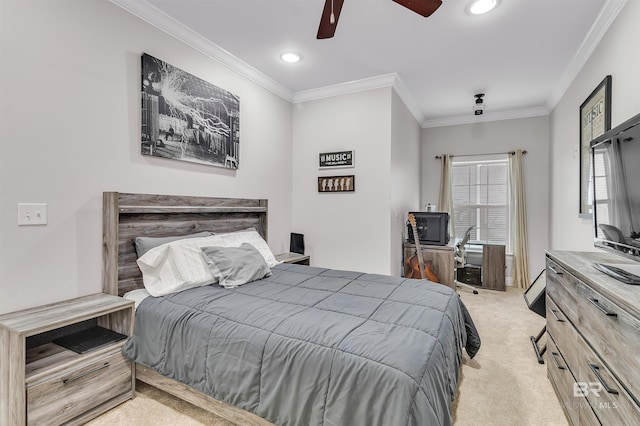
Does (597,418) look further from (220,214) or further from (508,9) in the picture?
(220,214)

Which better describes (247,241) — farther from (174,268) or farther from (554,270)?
(554,270)

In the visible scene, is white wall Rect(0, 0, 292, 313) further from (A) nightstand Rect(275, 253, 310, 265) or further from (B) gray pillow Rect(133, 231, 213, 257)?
(A) nightstand Rect(275, 253, 310, 265)

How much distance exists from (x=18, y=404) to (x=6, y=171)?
1.17 meters

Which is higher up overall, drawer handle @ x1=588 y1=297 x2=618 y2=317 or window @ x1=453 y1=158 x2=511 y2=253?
window @ x1=453 y1=158 x2=511 y2=253

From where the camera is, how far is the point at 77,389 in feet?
5.40

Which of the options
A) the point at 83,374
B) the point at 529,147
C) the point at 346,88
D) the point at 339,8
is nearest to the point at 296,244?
the point at 346,88

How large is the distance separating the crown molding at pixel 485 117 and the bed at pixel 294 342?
3666mm

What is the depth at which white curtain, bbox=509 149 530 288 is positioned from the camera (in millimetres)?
4566

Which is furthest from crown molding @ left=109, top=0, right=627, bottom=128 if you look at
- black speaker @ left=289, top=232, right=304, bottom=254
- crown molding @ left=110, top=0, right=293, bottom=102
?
black speaker @ left=289, top=232, right=304, bottom=254

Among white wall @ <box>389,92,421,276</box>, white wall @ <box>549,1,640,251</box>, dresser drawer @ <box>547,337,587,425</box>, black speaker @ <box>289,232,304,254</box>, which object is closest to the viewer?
dresser drawer @ <box>547,337,587,425</box>

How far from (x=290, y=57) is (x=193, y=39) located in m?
0.89

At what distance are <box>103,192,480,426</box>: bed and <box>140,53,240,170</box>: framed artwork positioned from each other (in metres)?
0.47

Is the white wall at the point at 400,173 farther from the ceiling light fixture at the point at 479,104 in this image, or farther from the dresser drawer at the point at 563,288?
the dresser drawer at the point at 563,288

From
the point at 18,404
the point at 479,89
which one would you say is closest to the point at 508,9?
the point at 479,89
